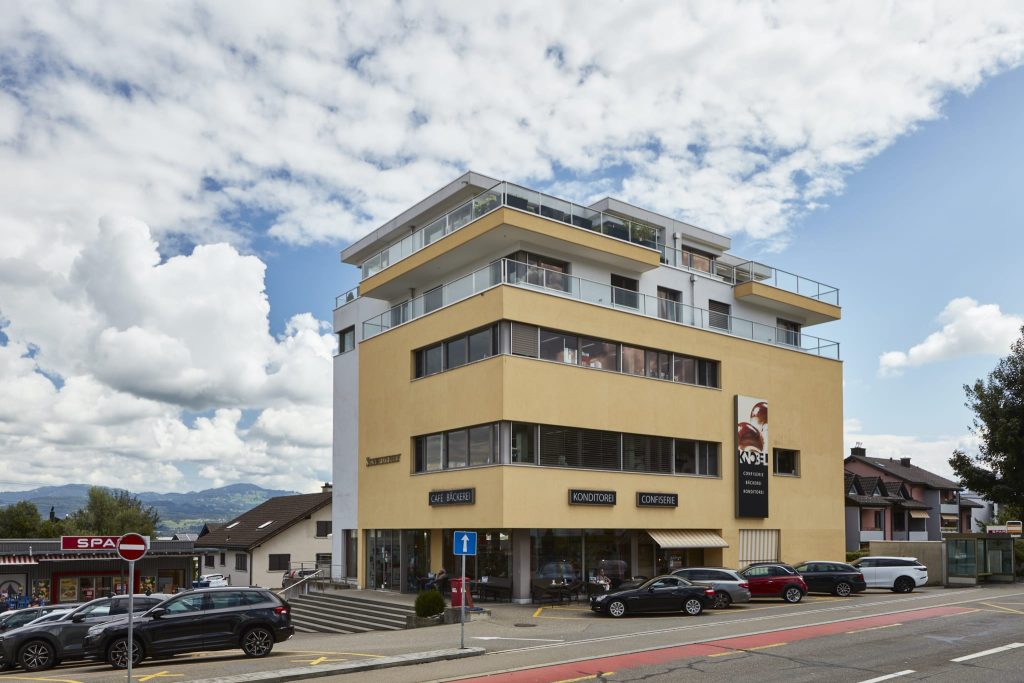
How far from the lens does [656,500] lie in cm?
3528

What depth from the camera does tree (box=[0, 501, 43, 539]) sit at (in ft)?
291

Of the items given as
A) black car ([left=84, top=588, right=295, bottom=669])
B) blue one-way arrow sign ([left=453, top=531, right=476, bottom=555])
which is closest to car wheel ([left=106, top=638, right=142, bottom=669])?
black car ([left=84, top=588, right=295, bottom=669])

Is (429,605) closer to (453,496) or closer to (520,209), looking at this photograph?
(453,496)

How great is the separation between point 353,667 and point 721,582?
16.5m

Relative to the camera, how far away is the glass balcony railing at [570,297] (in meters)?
32.7

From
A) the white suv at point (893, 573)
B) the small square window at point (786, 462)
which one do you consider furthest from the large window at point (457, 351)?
the white suv at point (893, 573)

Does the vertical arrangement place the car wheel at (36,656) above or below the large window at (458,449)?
below

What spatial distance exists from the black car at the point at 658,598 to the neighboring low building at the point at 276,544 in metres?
34.1

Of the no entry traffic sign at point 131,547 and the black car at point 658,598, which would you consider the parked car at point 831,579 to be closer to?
the black car at point 658,598

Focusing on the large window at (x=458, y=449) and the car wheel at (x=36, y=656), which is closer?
the car wheel at (x=36, y=656)

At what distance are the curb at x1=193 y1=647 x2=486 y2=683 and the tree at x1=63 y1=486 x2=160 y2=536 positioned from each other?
67955 millimetres

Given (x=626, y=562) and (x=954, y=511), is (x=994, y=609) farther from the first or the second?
(x=954, y=511)

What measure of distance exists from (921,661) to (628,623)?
397 inches

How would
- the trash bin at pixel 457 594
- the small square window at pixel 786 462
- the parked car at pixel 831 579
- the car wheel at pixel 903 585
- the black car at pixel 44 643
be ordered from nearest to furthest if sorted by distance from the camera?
the black car at pixel 44 643 → the trash bin at pixel 457 594 → the parked car at pixel 831 579 → the car wheel at pixel 903 585 → the small square window at pixel 786 462
